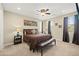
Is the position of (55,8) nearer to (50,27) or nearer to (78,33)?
(50,27)

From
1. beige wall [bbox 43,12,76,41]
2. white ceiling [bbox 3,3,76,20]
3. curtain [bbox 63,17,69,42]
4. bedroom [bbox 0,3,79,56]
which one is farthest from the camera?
curtain [bbox 63,17,69,42]

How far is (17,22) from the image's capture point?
2.41 meters

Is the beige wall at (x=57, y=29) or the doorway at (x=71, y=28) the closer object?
the beige wall at (x=57, y=29)

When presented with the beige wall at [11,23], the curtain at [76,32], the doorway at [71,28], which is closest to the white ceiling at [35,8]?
the beige wall at [11,23]

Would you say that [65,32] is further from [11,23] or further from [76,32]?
[11,23]

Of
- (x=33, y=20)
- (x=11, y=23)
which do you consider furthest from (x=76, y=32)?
(x=11, y=23)

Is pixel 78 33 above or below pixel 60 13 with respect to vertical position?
below

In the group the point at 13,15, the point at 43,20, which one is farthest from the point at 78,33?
the point at 13,15

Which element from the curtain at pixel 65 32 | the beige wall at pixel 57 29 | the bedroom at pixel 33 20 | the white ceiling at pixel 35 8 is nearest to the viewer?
the white ceiling at pixel 35 8

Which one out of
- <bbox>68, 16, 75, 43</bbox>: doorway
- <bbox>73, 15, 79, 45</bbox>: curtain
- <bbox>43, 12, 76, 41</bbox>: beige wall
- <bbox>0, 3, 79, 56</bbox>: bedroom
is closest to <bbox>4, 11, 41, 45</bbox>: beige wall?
<bbox>0, 3, 79, 56</bbox>: bedroom

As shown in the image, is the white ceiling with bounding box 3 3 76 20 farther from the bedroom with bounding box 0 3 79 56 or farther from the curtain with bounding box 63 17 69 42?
the curtain with bounding box 63 17 69 42

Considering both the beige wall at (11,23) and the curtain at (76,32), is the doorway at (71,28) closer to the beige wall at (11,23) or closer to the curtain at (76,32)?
the curtain at (76,32)

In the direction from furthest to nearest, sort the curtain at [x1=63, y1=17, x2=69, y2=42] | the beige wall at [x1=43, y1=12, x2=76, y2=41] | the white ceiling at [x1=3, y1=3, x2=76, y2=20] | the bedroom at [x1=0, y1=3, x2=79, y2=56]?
1. the curtain at [x1=63, y1=17, x2=69, y2=42]
2. the beige wall at [x1=43, y1=12, x2=76, y2=41]
3. the bedroom at [x1=0, y1=3, x2=79, y2=56]
4. the white ceiling at [x1=3, y1=3, x2=76, y2=20]

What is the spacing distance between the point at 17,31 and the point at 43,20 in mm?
961
